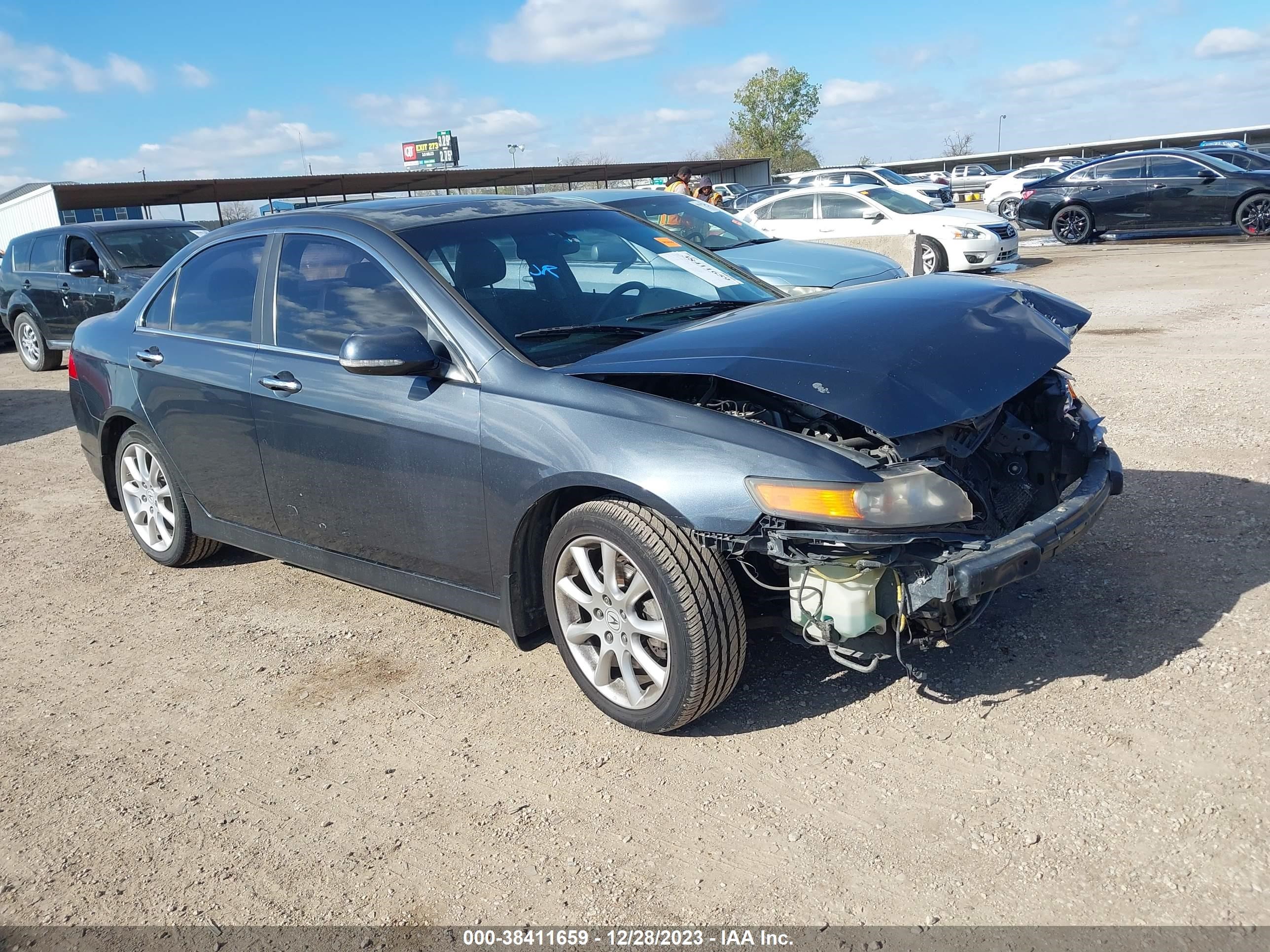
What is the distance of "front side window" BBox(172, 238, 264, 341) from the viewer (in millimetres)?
4543

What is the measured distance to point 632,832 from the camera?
9.73ft

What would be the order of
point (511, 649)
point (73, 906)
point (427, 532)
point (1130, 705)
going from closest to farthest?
point (73, 906) → point (1130, 705) → point (427, 532) → point (511, 649)

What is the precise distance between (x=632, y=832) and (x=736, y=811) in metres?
0.31

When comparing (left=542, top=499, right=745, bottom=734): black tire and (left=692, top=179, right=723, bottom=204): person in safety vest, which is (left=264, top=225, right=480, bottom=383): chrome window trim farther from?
(left=692, top=179, right=723, bottom=204): person in safety vest

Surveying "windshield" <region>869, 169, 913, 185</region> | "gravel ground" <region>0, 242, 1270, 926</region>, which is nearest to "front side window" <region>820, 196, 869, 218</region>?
"windshield" <region>869, 169, 913, 185</region>

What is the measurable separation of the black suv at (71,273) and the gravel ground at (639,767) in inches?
301

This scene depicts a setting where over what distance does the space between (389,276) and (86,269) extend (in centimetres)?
898

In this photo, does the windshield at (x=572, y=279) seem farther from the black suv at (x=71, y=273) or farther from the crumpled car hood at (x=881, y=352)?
the black suv at (x=71, y=273)

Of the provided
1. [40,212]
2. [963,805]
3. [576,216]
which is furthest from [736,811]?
[40,212]

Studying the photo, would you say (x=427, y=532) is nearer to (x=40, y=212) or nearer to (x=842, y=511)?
(x=842, y=511)

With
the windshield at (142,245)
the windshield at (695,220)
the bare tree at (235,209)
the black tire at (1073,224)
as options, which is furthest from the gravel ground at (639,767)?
the bare tree at (235,209)

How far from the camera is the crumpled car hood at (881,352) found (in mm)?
3113

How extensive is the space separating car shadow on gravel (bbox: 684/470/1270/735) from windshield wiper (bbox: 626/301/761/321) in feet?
4.39

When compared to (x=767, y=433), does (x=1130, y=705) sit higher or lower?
lower
